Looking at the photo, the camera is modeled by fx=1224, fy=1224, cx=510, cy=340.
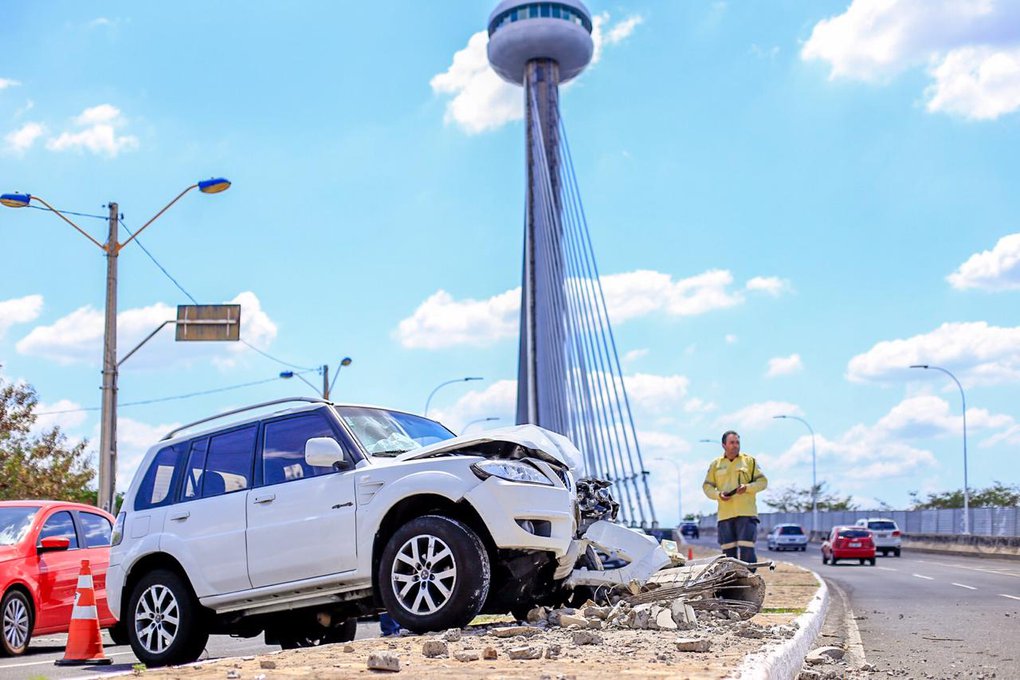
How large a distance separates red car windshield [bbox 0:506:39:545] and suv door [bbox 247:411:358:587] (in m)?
4.03

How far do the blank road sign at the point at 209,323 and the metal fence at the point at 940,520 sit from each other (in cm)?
2891

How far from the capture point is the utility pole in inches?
838

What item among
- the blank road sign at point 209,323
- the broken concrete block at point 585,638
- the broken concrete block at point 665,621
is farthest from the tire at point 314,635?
the blank road sign at point 209,323

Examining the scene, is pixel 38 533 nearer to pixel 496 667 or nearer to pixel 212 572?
pixel 212 572

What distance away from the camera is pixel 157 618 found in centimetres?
896

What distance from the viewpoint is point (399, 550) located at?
25.8 feet

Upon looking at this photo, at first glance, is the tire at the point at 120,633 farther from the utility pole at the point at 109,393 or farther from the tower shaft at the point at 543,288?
the tower shaft at the point at 543,288

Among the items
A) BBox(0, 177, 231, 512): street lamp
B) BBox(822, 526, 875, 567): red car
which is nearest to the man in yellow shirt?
BBox(0, 177, 231, 512): street lamp

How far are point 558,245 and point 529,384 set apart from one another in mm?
5761

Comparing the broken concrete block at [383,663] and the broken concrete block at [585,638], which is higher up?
the broken concrete block at [383,663]

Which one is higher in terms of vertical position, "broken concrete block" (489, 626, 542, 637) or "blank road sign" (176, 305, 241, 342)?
"blank road sign" (176, 305, 241, 342)

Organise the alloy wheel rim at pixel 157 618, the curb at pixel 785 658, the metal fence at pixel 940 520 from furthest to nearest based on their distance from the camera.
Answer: the metal fence at pixel 940 520 → the alloy wheel rim at pixel 157 618 → the curb at pixel 785 658

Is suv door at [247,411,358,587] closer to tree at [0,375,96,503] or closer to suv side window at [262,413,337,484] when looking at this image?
suv side window at [262,413,337,484]

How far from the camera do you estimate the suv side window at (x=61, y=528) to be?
12.0 metres
